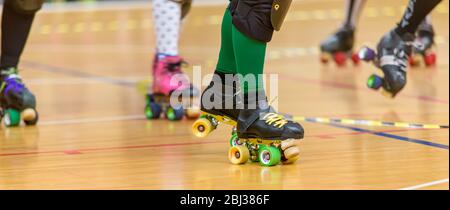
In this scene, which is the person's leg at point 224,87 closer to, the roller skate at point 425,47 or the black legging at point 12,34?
the black legging at point 12,34

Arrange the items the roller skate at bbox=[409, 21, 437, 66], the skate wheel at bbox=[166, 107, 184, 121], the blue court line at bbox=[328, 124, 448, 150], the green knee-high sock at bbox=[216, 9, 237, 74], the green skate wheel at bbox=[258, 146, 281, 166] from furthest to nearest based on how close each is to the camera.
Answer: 1. the roller skate at bbox=[409, 21, 437, 66]
2. the skate wheel at bbox=[166, 107, 184, 121]
3. the blue court line at bbox=[328, 124, 448, 150]
4. the green knee-high sock at bbox=[216, 9, 237, 74]
5. the green skate wheel at bbox=[258, 146, 281, 166]

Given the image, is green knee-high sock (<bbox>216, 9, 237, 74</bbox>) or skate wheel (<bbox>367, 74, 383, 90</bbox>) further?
skate wheel (<bbox>367, 74, 383, 90</bbox>)

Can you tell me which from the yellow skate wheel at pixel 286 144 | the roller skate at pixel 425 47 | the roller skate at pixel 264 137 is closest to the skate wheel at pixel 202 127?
the roller skate at pixel 264 137

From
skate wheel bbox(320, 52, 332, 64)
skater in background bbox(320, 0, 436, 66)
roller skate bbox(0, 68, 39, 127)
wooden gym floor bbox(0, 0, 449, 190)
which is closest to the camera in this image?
wooden gym floor bbox(0, 0, 449, 190)

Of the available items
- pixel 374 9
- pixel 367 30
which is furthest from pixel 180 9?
pixel 374 9

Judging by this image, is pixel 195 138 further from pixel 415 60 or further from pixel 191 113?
pixel 415 60

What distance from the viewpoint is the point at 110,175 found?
9.39ft

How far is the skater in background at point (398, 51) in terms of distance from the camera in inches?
165

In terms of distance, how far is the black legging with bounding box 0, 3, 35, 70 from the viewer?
4.01 metres

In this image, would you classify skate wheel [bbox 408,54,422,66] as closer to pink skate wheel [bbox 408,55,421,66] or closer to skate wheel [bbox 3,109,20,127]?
pink skate wheel [bbox 408,55,421,66]

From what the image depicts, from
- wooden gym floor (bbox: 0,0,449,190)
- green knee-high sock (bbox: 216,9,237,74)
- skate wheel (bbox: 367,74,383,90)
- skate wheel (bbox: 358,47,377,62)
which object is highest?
green knee-high sock (bbox: 216,9,237,74)

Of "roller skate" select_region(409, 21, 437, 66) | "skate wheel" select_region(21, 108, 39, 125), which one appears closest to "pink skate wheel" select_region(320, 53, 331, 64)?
"roller skate" select_region(409, 21, 437, 66)

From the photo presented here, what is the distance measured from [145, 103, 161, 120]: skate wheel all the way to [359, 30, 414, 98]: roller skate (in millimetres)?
921

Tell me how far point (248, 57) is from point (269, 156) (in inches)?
12.2
